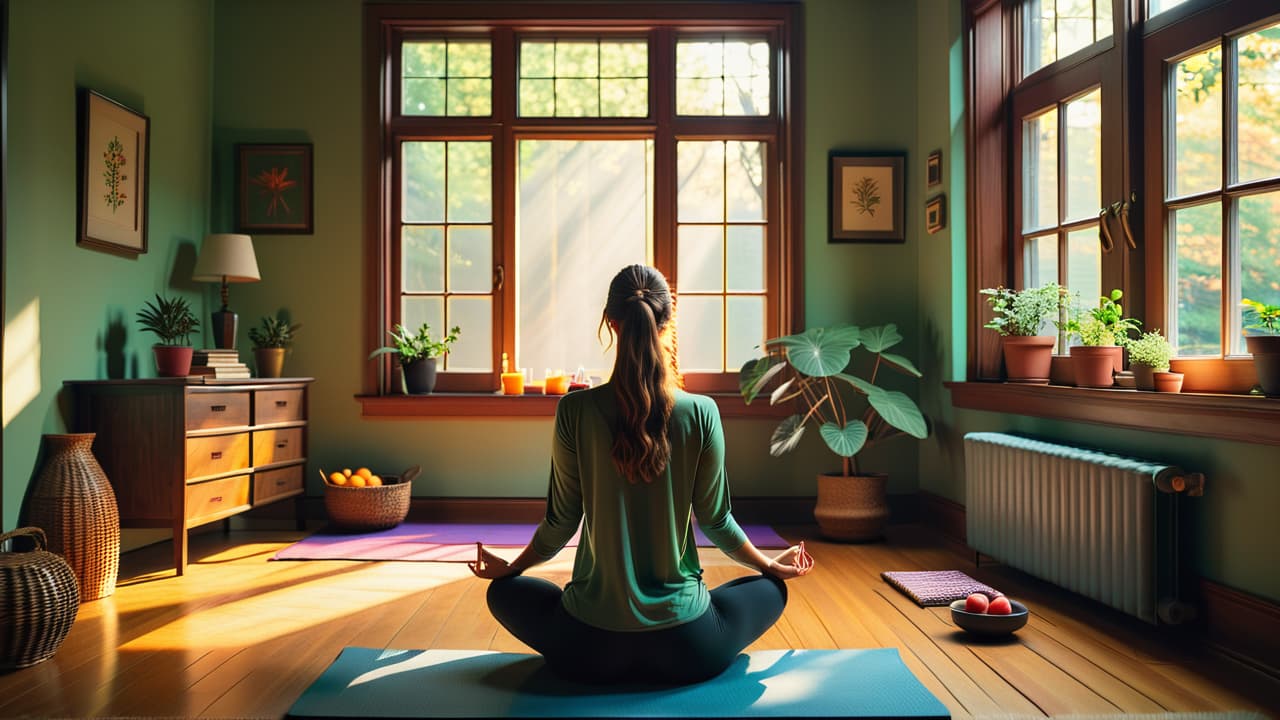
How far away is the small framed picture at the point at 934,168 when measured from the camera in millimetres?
4823

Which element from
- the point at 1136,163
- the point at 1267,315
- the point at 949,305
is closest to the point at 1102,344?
the point at 1136,163

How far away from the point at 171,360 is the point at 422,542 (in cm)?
143

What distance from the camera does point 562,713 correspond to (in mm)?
2141

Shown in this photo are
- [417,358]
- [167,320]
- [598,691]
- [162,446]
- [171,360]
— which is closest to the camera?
[598,691]

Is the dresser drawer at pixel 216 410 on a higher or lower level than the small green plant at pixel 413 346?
lower

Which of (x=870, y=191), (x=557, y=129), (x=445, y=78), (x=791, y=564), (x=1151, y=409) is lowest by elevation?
(x=791, y=564)

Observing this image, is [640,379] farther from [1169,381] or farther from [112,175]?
[112,175]

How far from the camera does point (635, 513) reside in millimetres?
2162

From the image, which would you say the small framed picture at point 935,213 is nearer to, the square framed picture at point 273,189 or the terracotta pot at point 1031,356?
the terracotta pot at point 1031,356

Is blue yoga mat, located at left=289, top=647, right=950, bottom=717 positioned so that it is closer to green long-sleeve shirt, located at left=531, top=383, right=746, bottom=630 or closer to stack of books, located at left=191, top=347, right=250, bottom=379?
green long-sleeve shirt, located at left=531, top=383, right=746, bottom=630

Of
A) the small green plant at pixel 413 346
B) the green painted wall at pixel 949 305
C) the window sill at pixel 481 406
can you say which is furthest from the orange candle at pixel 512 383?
the green painted wall at pixel 949 305

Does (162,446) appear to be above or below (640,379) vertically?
below

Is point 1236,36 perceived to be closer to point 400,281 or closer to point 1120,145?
point 1120,145

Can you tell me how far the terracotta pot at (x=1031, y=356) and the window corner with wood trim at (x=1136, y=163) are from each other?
0.91ft
